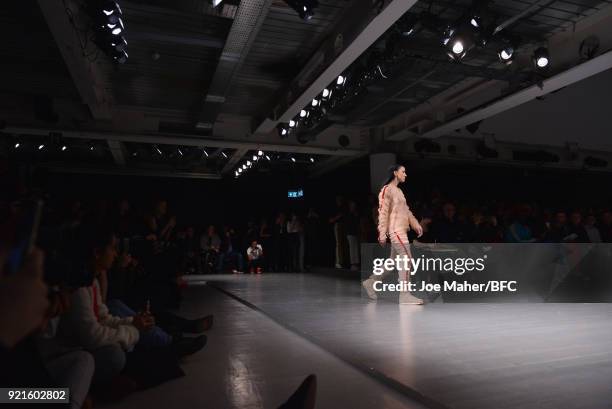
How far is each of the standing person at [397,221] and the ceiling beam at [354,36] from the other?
5.10 feet

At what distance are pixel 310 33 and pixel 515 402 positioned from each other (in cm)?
540

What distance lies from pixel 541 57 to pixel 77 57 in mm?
6438

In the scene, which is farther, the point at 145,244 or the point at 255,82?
the point at 255,82

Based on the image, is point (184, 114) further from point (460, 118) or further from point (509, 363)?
point (509, 363)

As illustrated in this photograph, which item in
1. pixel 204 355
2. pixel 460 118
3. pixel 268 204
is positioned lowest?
pixel 204 355

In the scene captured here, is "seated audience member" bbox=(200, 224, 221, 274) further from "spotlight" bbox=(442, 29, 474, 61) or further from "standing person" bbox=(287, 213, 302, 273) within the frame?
"spotlight" bbox=(442, 29, 474, 61)

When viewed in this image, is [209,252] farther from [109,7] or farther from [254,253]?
[109,7]

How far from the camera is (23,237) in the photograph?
809mm

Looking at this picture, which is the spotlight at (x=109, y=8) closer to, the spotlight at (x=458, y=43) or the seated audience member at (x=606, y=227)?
the spotlight at (x=458, y=43)

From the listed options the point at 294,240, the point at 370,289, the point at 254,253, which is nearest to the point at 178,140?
the point at 254,253

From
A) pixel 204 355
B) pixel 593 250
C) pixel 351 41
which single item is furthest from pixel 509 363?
pixel 593 250

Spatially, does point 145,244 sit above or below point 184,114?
below

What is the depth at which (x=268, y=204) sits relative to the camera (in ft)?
53.2

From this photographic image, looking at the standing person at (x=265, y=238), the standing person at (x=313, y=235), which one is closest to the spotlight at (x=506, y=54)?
the standing person at (x=313, y=235)
